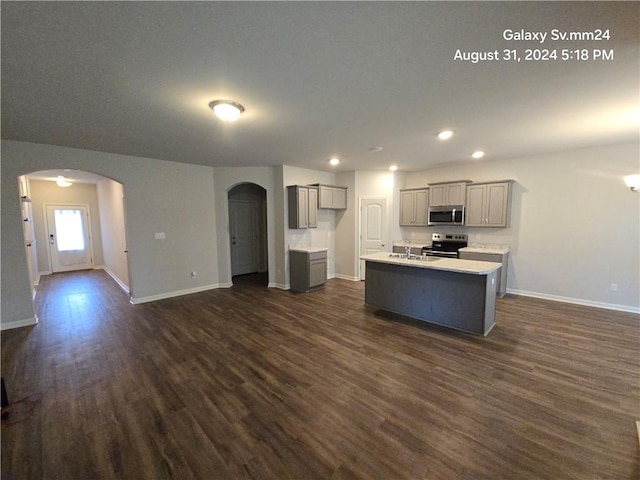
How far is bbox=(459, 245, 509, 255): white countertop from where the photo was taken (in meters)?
5.04

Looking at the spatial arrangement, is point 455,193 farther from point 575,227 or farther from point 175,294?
point 175,294

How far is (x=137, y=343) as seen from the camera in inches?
132

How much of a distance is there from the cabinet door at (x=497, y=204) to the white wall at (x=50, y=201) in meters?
11.3

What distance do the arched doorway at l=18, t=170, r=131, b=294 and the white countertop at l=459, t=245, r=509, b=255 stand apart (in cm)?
805

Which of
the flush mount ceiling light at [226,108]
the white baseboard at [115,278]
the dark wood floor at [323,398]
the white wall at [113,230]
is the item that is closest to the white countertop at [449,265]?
the dark wood floor at [323,398]

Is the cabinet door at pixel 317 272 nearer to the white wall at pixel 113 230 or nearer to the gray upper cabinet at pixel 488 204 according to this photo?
the gray upper cabinet at pixel 488 204

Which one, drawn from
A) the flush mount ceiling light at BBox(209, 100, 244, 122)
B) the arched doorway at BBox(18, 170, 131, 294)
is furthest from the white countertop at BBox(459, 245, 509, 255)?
the arched doorway at BBox(18, 170, 131, 294)

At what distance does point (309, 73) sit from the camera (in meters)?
2.03

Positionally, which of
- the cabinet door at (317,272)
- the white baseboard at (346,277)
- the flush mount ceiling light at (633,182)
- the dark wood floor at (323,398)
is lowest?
the dark wood floor at (323,398)

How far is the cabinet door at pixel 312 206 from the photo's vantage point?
19.3 ft

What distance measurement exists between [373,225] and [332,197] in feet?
4.18

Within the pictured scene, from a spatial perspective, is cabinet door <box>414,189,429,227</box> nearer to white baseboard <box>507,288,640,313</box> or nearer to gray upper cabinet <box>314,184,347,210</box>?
gray upper cabinet <box>314,184,347,210</box>

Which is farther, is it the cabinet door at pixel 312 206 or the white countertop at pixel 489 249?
the cabinet door at pixel 312 206

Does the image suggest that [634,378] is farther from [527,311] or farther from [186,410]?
[186,410]
